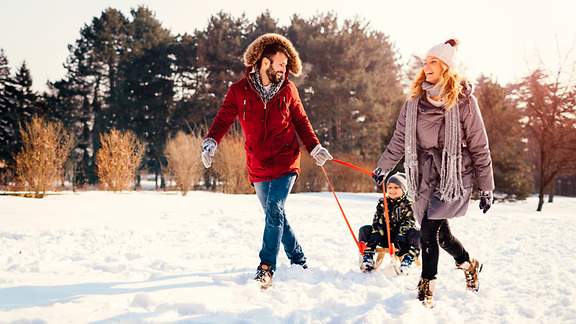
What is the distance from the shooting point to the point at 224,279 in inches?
141

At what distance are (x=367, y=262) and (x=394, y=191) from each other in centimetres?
81

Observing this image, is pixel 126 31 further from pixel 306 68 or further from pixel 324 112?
pixel 324 112

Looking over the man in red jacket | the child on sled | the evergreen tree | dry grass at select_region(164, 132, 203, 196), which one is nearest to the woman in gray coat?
the man in red jacket

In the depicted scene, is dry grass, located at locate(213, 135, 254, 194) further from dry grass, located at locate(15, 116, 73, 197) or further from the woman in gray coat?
the woman in gray coat

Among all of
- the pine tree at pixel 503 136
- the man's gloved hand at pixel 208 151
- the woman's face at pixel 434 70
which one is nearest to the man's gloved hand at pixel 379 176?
the woman's face at pixel 434 70

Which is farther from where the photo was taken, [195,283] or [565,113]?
[565,113]

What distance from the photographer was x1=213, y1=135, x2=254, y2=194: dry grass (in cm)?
1584

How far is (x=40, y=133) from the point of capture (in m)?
12.5

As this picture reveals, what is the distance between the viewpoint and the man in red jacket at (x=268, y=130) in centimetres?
352

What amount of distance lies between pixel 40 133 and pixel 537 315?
12637 millimetres

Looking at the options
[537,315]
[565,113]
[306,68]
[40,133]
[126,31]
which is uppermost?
[126,31]

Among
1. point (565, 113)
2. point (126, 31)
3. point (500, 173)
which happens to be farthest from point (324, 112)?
point (126, 31)

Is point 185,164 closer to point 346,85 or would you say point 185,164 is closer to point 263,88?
point 263,88

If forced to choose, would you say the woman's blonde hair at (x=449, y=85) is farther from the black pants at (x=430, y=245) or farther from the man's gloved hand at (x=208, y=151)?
Answer: the man's gloved hand at (x=208, y=151)
